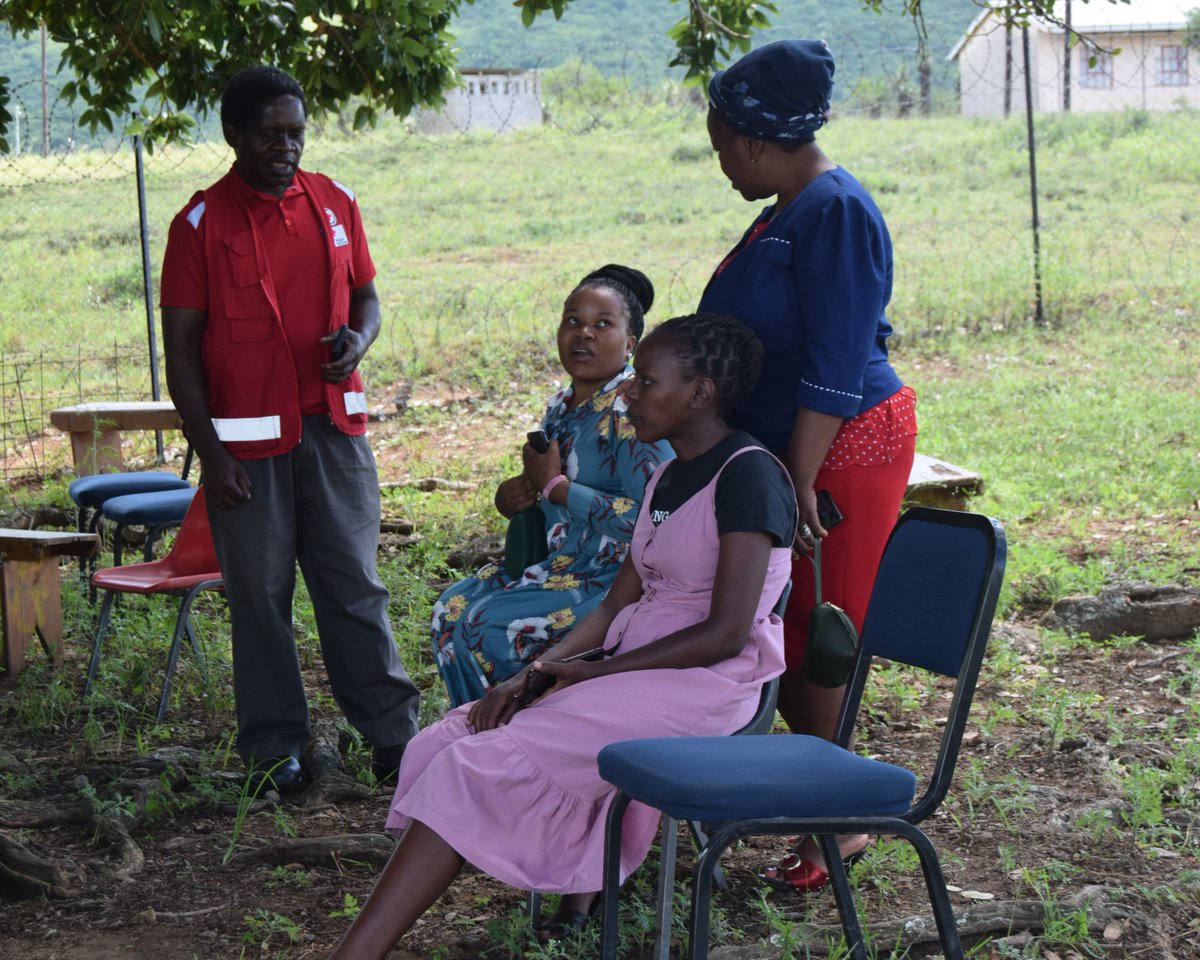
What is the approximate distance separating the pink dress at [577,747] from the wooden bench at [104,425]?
15.8 feet

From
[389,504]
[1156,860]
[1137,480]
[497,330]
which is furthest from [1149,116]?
[1156,860]

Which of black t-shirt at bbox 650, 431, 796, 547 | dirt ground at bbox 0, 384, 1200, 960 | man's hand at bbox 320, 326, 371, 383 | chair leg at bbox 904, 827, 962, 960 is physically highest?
man's hand at bbox 320, 326, 371, 383

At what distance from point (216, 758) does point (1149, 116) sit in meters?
21.8

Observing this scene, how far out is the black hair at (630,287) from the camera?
353 cm

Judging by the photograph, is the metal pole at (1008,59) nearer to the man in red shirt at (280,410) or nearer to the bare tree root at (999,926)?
the man in red shirt at (280,410)

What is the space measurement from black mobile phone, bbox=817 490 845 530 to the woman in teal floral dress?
41 cm

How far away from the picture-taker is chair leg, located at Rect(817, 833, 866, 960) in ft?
8.77

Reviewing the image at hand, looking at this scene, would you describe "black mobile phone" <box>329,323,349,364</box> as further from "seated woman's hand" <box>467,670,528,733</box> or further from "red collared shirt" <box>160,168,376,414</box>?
"seated woman's hand" <box>467,670,528,733</box>

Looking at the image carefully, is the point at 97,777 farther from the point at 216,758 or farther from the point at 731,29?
the point at 731,29

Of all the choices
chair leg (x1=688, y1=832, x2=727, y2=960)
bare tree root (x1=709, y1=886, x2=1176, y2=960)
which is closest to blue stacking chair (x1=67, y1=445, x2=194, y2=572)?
bare tree root (x1=709, y1=886, x2=1176, y2=960)

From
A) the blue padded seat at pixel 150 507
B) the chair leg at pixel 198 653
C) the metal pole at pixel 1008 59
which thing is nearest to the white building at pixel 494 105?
the metal pole at pixel 1008 59

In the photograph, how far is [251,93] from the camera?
375 centimetres

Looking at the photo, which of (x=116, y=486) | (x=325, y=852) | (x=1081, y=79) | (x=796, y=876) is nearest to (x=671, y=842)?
(x=796, y=876)

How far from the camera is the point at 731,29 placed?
6.55 m
